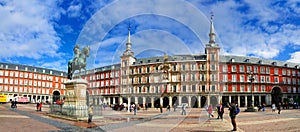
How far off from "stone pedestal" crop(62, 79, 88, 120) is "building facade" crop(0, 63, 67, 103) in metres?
69.7

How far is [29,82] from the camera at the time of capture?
3526 inches

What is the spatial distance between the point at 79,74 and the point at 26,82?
7901cm

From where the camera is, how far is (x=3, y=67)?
84.9 m

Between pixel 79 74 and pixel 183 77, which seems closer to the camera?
pixel 79 74

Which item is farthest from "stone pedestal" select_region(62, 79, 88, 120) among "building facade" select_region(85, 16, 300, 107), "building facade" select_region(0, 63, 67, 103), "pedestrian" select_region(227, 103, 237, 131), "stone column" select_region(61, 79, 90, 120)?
"building facade" select_region(0, 63, 67, 103)

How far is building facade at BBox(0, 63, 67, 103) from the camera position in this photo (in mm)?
83750

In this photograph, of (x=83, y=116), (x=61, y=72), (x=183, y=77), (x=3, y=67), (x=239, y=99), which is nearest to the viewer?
(x=83, y=116)

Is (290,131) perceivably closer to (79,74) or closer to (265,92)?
(79,74)

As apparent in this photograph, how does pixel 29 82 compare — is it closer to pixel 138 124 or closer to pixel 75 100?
pixel 75 100

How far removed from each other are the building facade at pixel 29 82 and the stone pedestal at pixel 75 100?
229 ft

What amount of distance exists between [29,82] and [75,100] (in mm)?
81928

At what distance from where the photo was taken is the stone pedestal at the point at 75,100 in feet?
59.1

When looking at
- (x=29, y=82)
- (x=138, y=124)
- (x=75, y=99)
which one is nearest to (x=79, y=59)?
(x=75, y=99)

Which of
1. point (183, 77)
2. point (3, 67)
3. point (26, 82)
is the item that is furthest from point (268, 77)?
point (3, 67)
